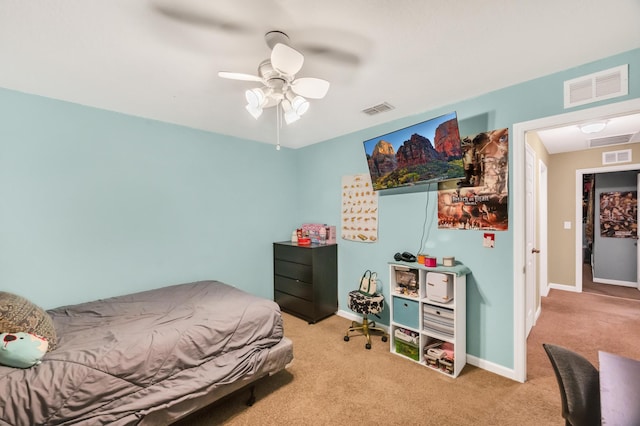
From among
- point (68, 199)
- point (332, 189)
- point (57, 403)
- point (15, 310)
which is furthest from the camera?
point (332, 189)

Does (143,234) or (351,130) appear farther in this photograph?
(351,130)

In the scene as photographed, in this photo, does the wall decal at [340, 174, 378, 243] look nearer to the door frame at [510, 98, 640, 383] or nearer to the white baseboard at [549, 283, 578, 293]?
the door frame at [510, 98, 640, 383]

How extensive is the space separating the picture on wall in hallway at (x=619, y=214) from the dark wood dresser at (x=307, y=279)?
5481 mm

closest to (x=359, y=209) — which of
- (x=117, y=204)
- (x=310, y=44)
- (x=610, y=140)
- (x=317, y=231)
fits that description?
(x=317, y=231)

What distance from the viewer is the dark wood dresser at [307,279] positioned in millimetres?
3338

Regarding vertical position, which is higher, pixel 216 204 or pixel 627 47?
pixel 627 47

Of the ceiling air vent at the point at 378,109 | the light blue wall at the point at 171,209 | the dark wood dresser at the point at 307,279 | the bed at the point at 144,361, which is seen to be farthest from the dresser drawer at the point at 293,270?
the ceiling air vent at the point at 378,109

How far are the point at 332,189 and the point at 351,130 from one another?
0.84 meters

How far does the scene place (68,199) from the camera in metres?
2.42

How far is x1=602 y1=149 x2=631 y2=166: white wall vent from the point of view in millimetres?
4043

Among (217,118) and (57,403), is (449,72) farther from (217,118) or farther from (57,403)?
(57,403)

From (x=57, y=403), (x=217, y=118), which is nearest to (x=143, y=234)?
(x=217, y=118)

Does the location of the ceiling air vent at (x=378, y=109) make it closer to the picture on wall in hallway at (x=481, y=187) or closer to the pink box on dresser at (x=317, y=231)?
the picture on wall in hallway at (x=481, y=187)

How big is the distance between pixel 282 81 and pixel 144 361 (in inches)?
76.2
